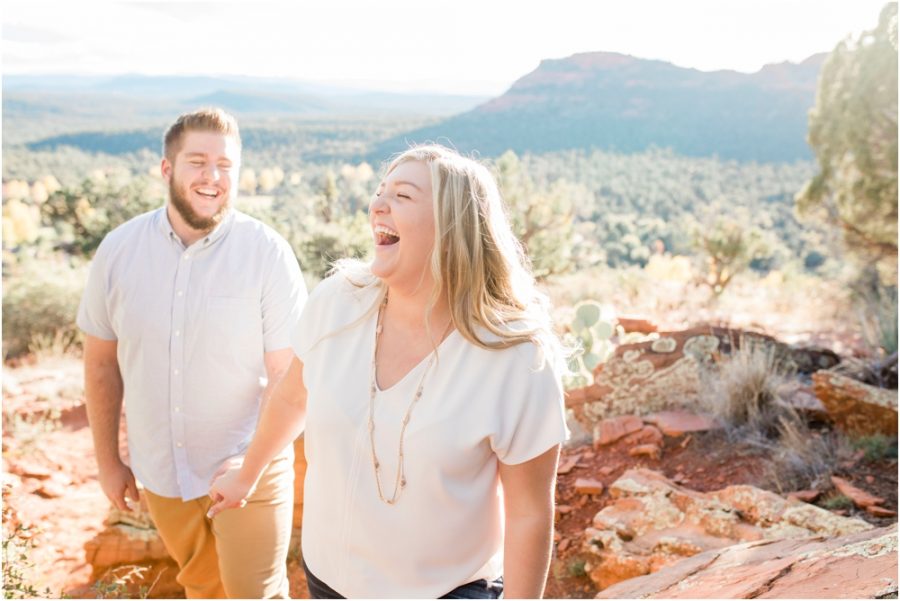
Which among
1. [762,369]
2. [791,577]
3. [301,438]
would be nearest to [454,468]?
[791,577]

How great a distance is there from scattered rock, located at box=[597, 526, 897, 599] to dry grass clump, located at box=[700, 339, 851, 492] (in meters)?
1.55

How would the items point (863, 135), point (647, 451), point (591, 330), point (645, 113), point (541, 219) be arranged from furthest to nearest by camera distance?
point (645, 113)
point (541, 219)
point (863, 135)
point (591, 330)
point (647, 451)

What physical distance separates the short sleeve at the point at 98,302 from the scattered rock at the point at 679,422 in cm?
322

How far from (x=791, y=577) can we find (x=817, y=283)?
14.5 meters

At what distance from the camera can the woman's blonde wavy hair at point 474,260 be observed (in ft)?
5.42

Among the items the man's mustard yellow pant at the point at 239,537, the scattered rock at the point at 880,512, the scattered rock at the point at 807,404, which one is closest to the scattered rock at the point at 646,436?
the scattered rock at the point at 807,404

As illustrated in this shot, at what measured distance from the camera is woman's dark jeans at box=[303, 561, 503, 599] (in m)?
1.69

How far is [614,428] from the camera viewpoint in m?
4.56

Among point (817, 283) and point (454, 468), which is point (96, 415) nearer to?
point (454, 468)

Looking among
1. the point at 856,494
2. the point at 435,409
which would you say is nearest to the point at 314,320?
the point at 435,409

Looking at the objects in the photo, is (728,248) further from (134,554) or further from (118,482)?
(118,482)

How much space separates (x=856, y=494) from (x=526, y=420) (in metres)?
2.57

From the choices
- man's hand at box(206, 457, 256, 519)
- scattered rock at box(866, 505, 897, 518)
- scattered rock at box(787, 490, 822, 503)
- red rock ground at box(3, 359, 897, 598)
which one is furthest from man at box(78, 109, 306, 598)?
scattered rock at box(866, 505, 897, 518)

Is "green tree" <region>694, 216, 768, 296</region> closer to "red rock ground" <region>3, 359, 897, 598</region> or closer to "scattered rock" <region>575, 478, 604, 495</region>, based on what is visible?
"red rock ground" <region>3, 359, 897, 598</region>
